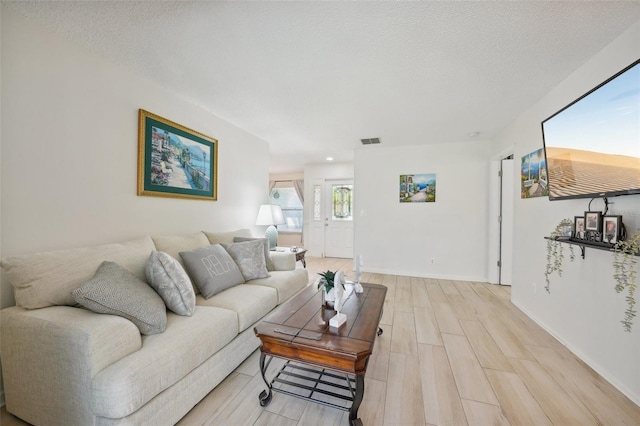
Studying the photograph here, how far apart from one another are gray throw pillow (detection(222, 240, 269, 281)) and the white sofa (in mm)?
815

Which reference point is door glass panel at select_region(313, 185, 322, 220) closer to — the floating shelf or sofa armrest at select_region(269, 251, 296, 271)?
sofa armrest at select_region(269, 251, 296, 271)

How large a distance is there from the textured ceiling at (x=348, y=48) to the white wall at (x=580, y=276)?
16cm

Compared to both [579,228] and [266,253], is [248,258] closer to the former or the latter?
[266,253]

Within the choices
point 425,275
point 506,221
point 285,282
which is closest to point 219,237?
point 285,282

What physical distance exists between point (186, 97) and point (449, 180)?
4.09 meters

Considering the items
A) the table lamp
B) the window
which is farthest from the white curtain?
the table lamp

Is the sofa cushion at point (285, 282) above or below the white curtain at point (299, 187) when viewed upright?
below

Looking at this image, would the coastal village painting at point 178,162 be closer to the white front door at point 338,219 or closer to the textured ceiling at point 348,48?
the textured ceiling at point 348,48

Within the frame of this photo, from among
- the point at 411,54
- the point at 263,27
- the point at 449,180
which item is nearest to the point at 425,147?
the point at 449,180

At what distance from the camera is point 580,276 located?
2.13m

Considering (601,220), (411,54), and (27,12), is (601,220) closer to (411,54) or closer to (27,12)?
(411,54)

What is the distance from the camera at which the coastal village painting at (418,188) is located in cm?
453

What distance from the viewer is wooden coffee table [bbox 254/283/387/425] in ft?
4.38

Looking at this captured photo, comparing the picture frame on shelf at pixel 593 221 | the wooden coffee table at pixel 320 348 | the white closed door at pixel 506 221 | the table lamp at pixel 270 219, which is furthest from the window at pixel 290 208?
the picture frame on shelf at pixel 593 221
